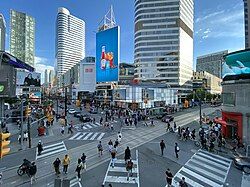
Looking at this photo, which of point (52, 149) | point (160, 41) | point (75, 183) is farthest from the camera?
point (160, 41)

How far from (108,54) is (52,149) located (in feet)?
101

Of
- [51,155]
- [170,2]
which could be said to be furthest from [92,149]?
[170,2]

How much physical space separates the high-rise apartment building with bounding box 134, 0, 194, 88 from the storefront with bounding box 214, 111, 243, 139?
3223 inches

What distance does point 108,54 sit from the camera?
165 ft

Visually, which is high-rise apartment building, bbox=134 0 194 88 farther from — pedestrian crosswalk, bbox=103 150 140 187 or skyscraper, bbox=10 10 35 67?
pedestrian crosswalk, bbox=103 150 140 187

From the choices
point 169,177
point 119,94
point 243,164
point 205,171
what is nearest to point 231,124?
point 243,164

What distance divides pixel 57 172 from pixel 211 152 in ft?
49.8

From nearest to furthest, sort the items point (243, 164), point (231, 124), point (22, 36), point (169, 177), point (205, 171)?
point (169, 177)
point (205, 171)
point (243, 164)
point (231, 124)
point (22, 36)

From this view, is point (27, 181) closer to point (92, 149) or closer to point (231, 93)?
point (92, 149)

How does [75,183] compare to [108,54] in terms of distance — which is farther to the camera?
[108,54]

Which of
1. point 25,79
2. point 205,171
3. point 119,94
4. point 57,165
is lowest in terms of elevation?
point 205,171

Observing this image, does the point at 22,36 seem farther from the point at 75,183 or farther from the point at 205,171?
the point at 205,171

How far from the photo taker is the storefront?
88.4 feet

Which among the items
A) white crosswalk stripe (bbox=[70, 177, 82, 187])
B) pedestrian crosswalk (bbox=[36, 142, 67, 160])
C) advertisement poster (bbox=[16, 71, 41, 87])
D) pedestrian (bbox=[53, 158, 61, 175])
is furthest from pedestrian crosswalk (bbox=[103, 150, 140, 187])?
advertisement poster (bbox=[16, 71, 41, 87])
